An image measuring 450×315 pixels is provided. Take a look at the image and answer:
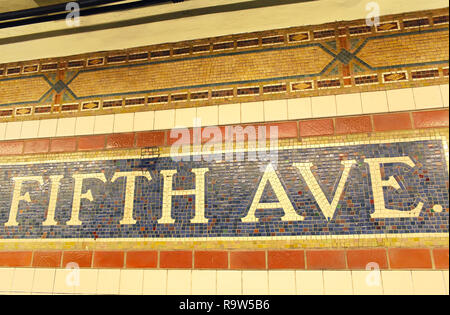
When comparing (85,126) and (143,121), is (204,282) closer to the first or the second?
(143,121)

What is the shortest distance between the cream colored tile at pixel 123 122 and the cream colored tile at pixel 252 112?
98cm

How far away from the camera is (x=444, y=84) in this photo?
2.40 meters

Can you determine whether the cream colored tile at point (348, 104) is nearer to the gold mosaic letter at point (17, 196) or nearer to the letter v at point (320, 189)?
the letter v at point (320, 189)

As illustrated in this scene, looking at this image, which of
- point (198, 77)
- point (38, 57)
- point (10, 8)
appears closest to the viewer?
point (10, 8)

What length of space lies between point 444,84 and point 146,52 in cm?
248

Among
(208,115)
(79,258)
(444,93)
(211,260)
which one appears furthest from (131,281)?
(444,93)

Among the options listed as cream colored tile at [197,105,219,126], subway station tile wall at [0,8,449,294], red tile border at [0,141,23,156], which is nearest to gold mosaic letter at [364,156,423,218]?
subway station tile wall at [0,8,449,294]

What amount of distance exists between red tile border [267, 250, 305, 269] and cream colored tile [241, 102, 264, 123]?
105cm

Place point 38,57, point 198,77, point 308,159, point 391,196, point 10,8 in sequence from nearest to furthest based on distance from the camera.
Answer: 1. point 391,196
2. point 308,159
3. point 10,8
4. point 198,77
5. point 38,57

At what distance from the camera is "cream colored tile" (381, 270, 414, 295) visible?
2.12 metres

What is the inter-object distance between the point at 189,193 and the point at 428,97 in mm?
1957

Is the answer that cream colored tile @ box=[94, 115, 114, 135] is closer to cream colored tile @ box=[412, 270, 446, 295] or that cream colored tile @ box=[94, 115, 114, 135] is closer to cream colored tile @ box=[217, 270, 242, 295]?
cream colored tile @ box=[217, 270, 242, 295]
